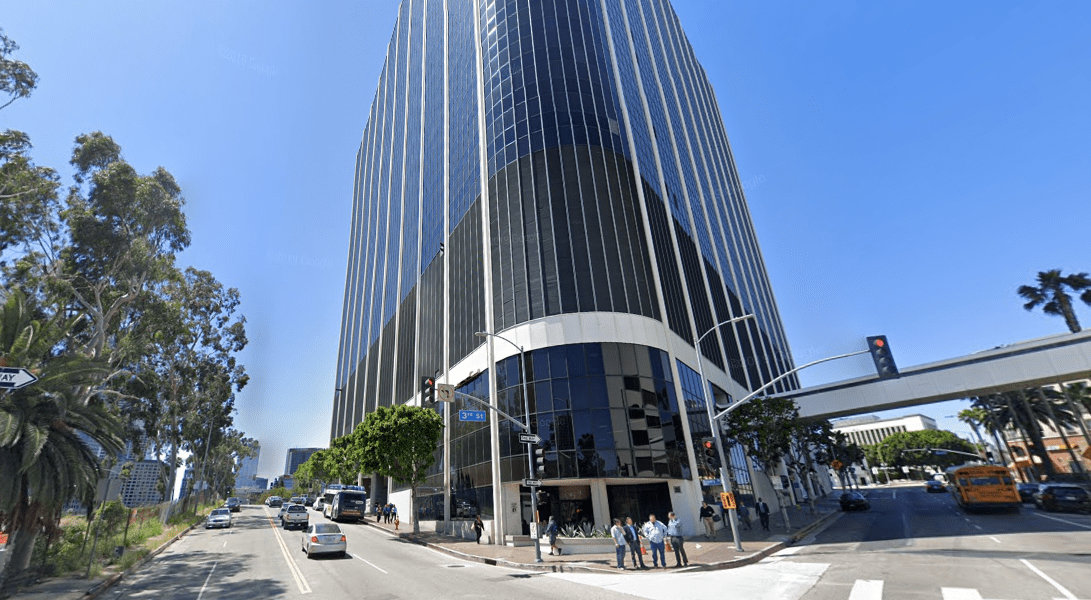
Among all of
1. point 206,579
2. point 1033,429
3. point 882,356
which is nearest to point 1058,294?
point 1033,429

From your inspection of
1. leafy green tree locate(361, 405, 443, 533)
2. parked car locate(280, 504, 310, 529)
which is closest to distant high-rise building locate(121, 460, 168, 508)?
parked car locate(280, 504, 310, 529)

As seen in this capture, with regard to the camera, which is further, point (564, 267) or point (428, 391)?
point (564, 267)

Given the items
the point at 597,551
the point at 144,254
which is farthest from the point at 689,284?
the point at 144,254

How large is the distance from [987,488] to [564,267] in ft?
102

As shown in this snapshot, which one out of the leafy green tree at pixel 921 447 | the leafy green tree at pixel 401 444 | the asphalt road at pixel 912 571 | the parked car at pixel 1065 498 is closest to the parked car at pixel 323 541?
the leafy green tree at pixel 401 444

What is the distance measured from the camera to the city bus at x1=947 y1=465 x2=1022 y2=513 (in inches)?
1174

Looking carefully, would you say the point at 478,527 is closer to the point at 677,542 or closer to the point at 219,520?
the point at 677,542

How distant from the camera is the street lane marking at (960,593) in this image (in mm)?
10133

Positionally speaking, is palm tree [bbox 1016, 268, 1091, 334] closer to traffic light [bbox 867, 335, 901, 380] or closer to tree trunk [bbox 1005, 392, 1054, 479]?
tree trunk [bbox 1005, 392, 1054, 479]

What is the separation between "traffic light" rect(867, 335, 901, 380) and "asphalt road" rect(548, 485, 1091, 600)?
599 cm

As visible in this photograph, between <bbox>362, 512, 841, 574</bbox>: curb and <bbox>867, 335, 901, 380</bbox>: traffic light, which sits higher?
<bbox>867, 335, 901, 380</bbox>: traffic light

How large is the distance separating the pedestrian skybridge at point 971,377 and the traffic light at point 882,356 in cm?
2811

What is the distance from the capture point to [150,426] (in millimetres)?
39094

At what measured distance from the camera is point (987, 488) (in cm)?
3017
